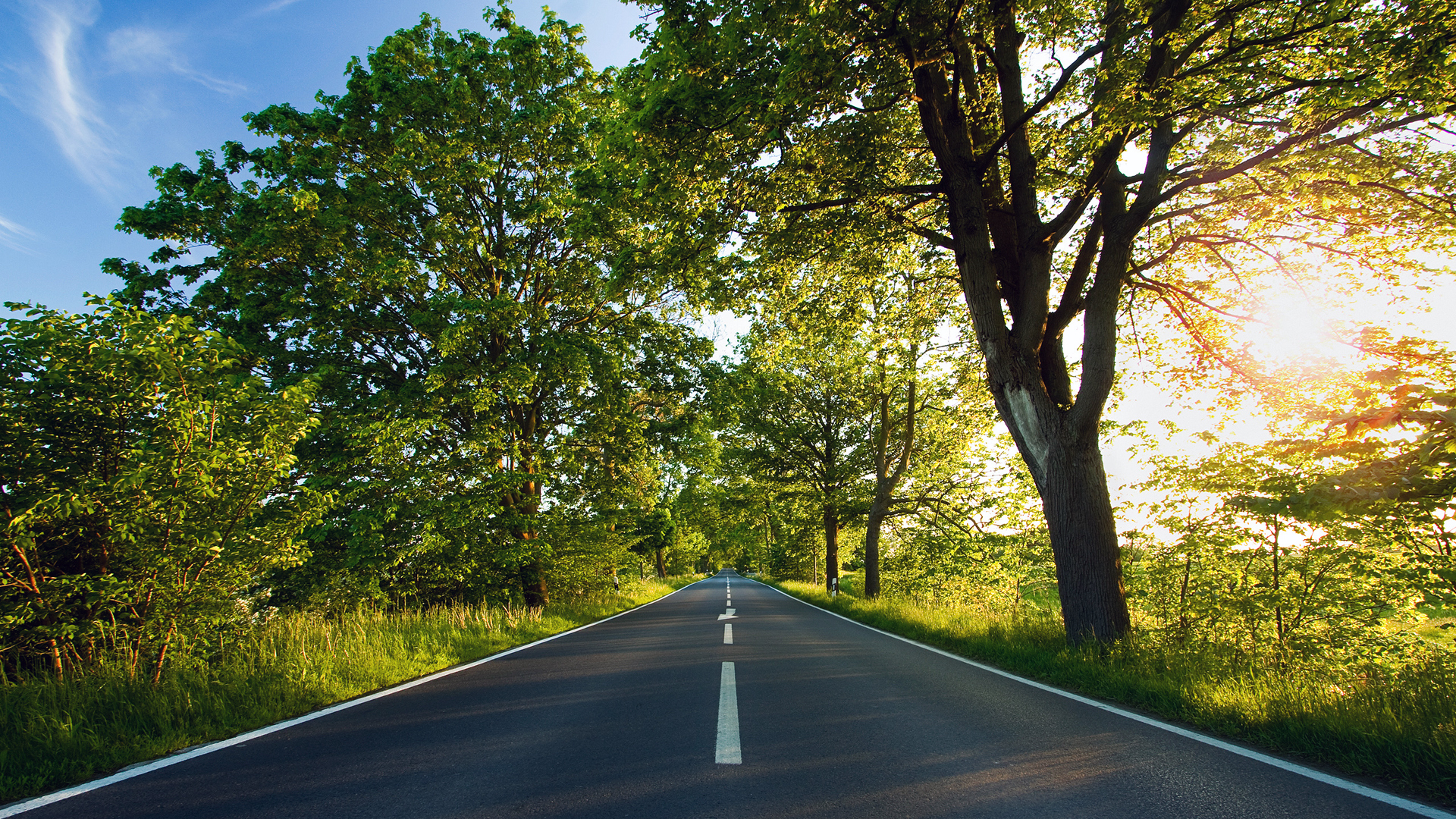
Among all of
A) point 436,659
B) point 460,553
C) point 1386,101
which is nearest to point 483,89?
point 460,553

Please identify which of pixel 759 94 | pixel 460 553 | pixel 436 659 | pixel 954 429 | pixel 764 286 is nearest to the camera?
pixel 759 94

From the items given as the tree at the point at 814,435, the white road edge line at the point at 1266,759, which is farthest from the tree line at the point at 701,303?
the tree at the point at 814,435

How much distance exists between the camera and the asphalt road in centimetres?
279

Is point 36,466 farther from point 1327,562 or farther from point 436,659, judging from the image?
point 1327,562

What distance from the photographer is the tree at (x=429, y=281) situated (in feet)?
37.0

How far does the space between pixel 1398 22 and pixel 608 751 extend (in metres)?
8.91

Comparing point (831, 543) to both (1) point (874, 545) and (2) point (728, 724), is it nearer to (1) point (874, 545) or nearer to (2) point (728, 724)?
(1) point (874, 545)

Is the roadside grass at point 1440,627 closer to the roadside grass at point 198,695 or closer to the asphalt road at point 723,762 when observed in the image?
the asphalt road at point 723,762

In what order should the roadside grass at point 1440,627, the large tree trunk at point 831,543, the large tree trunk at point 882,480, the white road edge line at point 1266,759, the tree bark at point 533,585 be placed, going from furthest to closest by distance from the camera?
the large tree trunk at point 831,543 → the large tree trunk at point 882,480 → the tree bark at point 533,585 → the roadside grass at point 1440,627 → the white road edge line at point 1266,759

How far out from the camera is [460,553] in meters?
12.3

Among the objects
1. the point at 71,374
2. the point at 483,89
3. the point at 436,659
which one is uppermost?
the point at 483,89

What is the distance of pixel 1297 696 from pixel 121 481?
9281mm

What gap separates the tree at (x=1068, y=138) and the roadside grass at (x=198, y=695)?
269 inches

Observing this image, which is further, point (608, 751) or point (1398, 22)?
point (1398, 22)
